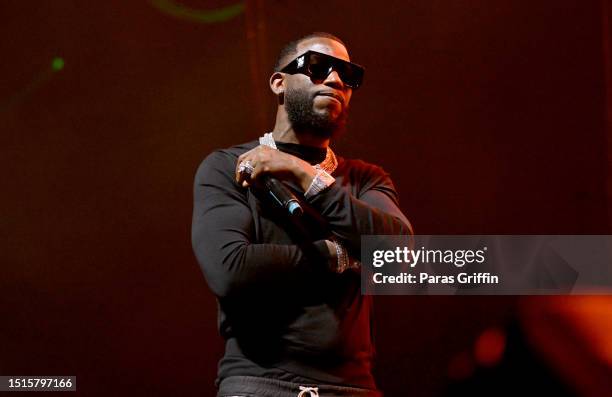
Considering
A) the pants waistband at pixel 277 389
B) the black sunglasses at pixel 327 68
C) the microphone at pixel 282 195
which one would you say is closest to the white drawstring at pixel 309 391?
the pants waistband at pixel 277 389

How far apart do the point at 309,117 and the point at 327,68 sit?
0.14 meters

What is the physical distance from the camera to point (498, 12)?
2846 millimetres

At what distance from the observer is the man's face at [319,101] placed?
6.73 feet

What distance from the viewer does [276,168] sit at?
1846mm

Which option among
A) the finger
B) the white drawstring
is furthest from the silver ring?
the white drawstring

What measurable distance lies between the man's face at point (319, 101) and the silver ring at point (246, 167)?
28 cm

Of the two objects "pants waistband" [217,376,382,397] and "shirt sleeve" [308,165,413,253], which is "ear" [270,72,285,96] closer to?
"shirt sleeve" [308,165,413,253]

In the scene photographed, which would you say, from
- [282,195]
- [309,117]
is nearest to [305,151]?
[309,117]

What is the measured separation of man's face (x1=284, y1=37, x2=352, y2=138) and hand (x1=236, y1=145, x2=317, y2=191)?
229 mm

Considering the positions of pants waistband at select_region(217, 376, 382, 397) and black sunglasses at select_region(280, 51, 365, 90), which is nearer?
pants waistband at select_region(217, 376, 382, 397)

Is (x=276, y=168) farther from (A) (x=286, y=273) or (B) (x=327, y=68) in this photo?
(B) (x=327, y=68)

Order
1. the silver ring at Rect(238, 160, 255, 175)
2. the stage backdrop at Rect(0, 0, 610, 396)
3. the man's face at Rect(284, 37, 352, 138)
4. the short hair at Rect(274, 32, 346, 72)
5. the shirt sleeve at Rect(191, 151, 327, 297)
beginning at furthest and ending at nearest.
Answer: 1. the stage backdrop at Rect(0, 0, 610, 396)
2. the short hair at Rect(274, 32, 346, 72)
3. the man's face at Rect(284, 37, 352, 138)
4. the silver ring at Rect(238, 160, 255, 175)
5. the shirt sleeve at Rect(191, 151, 327, 297)

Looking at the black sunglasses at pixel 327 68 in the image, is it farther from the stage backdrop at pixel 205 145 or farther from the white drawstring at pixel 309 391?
the white drawstring at pixel 309 391

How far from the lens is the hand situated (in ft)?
6.00
